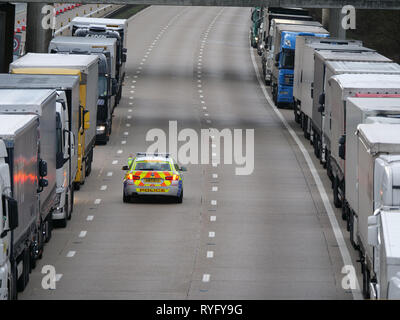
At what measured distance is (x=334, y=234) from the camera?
33031 mm

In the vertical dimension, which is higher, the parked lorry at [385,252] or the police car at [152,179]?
the parked lorry at [385,252]

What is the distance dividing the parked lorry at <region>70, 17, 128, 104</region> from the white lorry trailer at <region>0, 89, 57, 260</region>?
3042 centimetres

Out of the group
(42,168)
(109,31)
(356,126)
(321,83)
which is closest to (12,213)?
(42,168)

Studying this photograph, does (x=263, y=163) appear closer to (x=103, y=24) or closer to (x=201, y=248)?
(x=201, y=248)

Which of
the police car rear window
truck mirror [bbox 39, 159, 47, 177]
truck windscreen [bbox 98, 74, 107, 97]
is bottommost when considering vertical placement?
the police car rear window

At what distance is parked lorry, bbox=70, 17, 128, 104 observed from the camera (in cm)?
6216

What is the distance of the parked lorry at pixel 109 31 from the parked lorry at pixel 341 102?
2184 centimetres

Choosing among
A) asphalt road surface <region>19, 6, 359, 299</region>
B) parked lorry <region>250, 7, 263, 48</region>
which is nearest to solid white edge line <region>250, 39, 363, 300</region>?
asphalt road surface <region>19, 6, 359, 299</region>

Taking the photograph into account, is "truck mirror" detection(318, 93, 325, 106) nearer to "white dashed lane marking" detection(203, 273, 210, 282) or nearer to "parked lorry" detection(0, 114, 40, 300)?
"white dashed lane marking" detection(203, 273, 210, 282)

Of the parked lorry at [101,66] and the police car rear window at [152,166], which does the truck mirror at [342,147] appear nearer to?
the police car rear window at [152,166]

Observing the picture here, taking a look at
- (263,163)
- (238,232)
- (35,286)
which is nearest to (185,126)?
(263,163)

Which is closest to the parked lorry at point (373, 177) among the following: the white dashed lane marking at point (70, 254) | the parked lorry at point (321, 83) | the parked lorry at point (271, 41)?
the white dashed lane marking at point (70, 254)

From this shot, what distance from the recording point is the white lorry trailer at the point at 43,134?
1062 inches

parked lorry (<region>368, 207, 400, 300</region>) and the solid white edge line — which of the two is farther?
the solid white edge line
